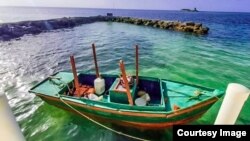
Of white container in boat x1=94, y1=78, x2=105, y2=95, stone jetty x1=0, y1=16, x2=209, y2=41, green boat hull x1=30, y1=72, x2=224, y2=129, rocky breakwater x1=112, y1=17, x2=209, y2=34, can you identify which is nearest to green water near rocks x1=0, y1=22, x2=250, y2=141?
green boat hull x1=30, y1=72, x2=224, y2=129

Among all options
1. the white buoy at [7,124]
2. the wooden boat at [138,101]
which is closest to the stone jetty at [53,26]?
the wooden boat at [138,101]

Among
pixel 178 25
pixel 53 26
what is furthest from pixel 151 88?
→ pixel 53 26

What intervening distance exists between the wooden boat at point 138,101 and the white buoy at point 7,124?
6.42 m

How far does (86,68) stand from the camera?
19734mm

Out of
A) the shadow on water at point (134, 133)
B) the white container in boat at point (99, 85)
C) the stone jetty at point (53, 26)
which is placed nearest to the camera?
the shadow on water at point (134, 133)

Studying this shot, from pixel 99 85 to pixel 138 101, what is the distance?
2378 mm

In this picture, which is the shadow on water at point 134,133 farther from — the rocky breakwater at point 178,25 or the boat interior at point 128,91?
the rocky breakwater at point 178,25

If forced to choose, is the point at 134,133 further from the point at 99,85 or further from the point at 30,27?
the point at 30,27

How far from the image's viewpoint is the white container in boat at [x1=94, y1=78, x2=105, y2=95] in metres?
10.6

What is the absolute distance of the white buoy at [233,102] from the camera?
271 cm

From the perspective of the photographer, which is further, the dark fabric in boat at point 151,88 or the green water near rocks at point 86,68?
the dark fabric in boat at point 151,88

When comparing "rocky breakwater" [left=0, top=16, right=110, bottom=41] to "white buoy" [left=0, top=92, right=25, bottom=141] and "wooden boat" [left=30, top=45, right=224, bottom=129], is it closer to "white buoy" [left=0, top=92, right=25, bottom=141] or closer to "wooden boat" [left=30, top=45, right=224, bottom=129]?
"wooden boat" [left=30, top=45, right=224, bottom=129]

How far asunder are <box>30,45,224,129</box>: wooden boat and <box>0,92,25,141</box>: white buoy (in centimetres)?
642

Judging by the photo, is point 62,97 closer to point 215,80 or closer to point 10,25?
point 215,80
